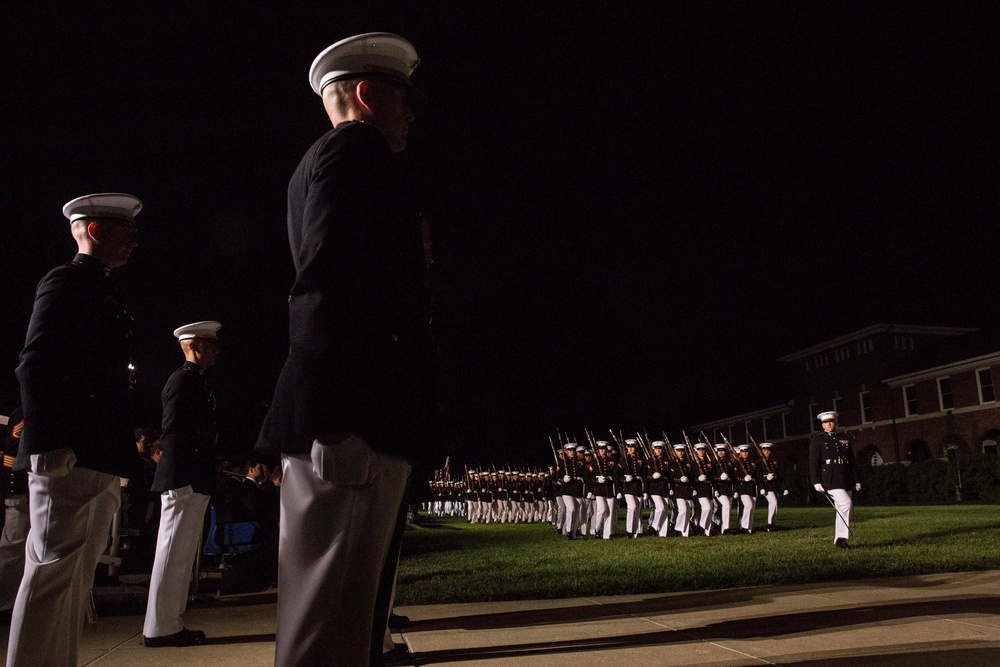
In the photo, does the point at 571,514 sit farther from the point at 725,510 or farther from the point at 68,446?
the point at 68,446

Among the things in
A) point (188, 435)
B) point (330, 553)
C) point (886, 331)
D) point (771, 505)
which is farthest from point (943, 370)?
point (330, 553)

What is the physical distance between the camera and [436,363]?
8.43ft

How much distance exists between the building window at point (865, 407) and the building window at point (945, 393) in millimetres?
6507

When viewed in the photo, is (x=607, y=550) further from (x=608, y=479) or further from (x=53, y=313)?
(x=53, y=313)

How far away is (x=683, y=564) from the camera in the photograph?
10.1 meters

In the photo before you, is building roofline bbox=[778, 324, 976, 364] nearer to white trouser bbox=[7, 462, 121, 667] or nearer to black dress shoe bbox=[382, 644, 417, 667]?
black dress shoe bbox=[382, 644, 417, 667]

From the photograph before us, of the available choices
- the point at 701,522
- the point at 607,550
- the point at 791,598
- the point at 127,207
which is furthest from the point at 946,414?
the point at 127,207

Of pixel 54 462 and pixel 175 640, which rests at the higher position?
pixel 54 462

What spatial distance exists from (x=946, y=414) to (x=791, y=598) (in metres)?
46.7

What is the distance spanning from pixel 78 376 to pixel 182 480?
2009mm

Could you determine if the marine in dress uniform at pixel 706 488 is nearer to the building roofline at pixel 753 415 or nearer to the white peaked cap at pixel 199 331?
the white peaked cap at pixel 199 331

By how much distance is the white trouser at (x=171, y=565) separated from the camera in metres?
5.20

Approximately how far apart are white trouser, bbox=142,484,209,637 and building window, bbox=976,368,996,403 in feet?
160

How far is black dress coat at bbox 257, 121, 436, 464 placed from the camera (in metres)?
2.28
